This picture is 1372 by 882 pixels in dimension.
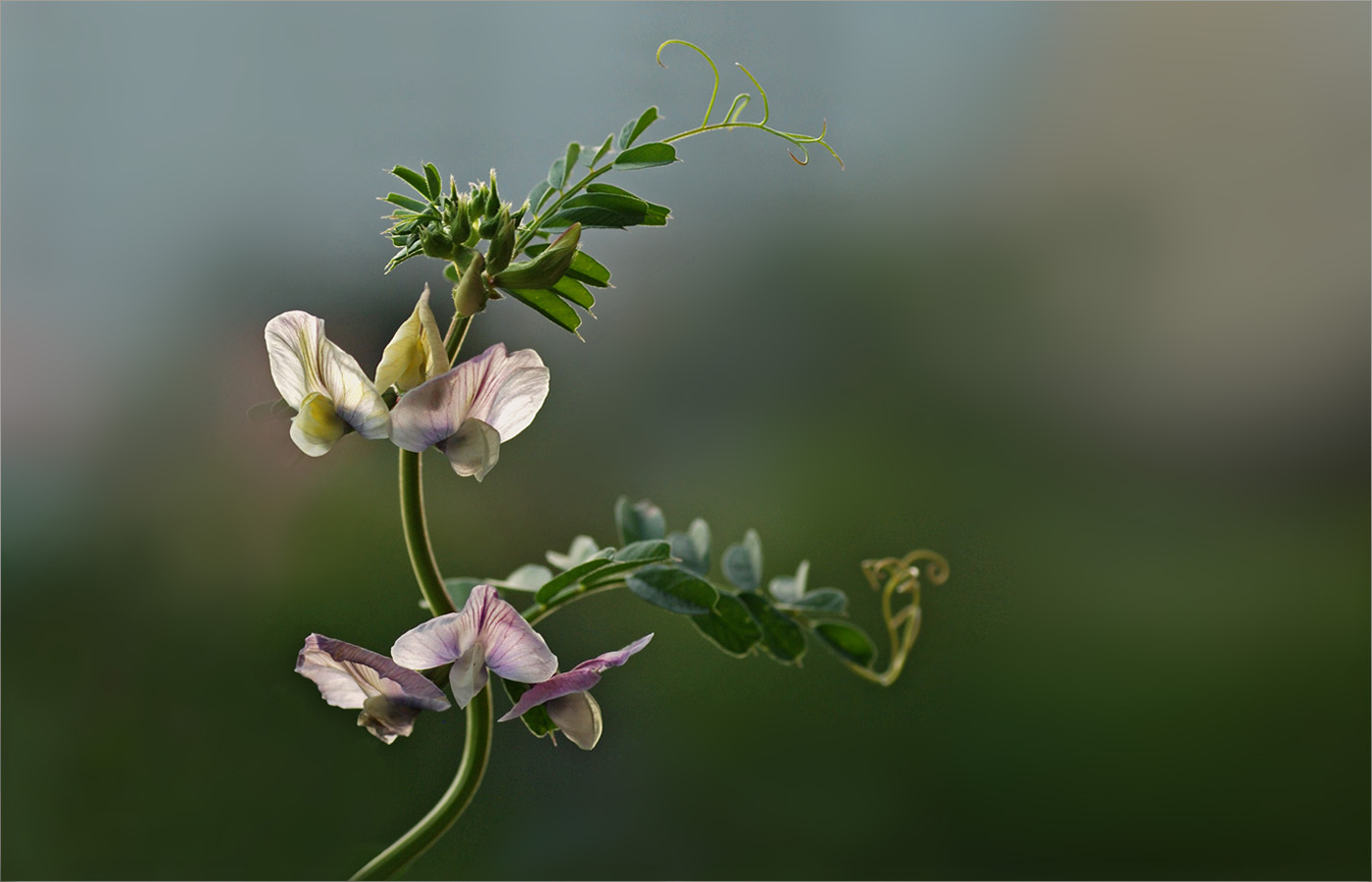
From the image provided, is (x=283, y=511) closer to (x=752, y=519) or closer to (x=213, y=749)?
(x=213, y=749)

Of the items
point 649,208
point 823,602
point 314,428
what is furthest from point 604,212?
point 823,602

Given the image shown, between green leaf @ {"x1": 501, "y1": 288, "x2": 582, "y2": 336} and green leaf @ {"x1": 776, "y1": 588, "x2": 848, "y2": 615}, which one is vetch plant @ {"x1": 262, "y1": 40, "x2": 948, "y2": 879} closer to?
green leaf @ {"x1": 501, "y1": 288, "x2": 582, "y2": 336}

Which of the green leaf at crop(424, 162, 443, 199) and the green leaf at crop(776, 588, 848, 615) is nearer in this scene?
the green leaf at crop(424, 162, 443, 199)

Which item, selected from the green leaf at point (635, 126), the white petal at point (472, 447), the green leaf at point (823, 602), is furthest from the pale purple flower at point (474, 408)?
the green leaf at point (823, 602)

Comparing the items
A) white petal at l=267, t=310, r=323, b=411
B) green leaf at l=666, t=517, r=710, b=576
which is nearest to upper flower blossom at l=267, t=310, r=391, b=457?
white petal at l=267, t=310, r=323, b=411

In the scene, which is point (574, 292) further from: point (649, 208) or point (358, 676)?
point (358, 676)

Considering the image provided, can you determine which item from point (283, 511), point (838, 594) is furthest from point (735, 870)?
point (838, 594)
